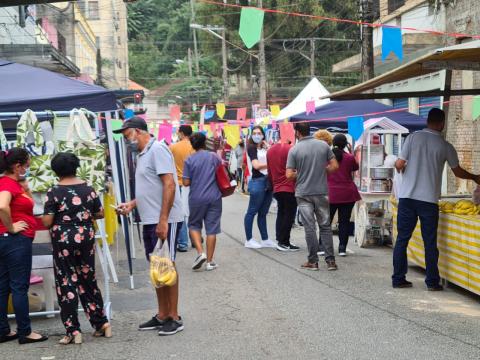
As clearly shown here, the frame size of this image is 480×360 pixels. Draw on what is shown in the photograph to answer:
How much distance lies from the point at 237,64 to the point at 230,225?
38748mm

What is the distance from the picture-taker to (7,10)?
23.3m

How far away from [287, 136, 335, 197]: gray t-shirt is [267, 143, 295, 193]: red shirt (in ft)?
5.62

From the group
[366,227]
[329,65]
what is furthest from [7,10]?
[329,65]

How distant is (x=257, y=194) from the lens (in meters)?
12.3

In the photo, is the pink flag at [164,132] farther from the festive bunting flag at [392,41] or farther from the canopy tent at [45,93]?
the canopy tent at [45,93]

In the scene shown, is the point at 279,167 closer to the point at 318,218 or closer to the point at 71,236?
the point at 318,218

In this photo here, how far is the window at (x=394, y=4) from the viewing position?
80.7 feet

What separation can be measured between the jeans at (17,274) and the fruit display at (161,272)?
1.10 metres

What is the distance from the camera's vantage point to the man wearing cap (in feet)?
22.2

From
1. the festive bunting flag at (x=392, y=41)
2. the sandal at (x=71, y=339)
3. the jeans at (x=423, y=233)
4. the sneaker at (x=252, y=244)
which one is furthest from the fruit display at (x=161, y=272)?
the festive bunting flag at (x=392, y=41)

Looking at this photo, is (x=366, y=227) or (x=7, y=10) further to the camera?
(x=7, y=10)

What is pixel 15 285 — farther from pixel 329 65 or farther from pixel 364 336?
pixel 329 65

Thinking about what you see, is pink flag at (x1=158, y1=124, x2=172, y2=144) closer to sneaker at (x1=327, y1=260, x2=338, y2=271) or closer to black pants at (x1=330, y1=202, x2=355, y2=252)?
black pants at (x1=330, y1=202, x2=355, y2=252)

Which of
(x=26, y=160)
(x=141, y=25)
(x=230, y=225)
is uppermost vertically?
(x=141, y=25)
